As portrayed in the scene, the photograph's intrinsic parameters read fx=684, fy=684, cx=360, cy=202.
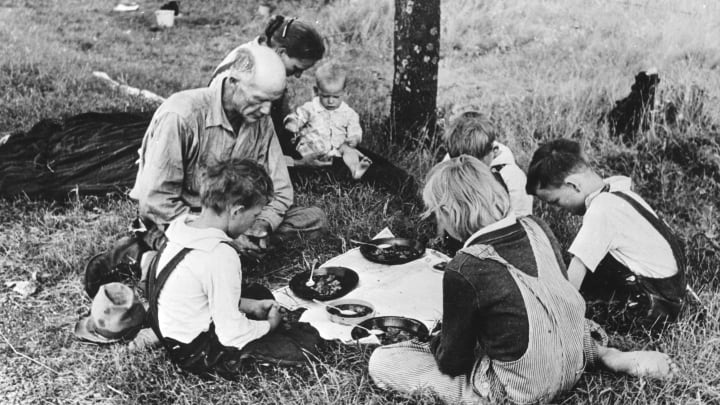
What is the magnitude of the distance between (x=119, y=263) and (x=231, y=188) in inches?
66.1

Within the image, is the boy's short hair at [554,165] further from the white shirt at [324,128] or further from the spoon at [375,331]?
the white shirt at [324,128]

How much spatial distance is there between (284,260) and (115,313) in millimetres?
1451

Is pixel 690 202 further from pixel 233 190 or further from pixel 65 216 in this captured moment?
pixel 65 216

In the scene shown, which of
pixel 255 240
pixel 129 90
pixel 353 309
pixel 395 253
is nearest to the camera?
pixel 353 309

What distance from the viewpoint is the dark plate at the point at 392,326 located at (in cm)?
404

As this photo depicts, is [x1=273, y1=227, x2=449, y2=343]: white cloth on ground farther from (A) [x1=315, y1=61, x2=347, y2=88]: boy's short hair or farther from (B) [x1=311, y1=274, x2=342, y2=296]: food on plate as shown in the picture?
(A) [x1=315, y1=61, x2=347, y2=88]: boy's short hair

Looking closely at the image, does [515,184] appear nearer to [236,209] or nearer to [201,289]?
[236,209]

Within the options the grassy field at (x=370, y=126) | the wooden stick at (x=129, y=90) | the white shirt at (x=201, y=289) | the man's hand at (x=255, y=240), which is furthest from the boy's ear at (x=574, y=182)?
the wooden stick at (x=129, y=90)

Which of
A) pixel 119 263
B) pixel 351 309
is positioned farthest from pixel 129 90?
pixel 351 309

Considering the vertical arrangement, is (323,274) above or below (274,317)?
below

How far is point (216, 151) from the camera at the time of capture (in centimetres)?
467

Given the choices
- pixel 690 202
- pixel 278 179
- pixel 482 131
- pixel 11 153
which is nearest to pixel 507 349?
pixel 482 131

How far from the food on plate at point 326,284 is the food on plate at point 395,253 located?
1.48 ft

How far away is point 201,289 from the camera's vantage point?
342 cm
